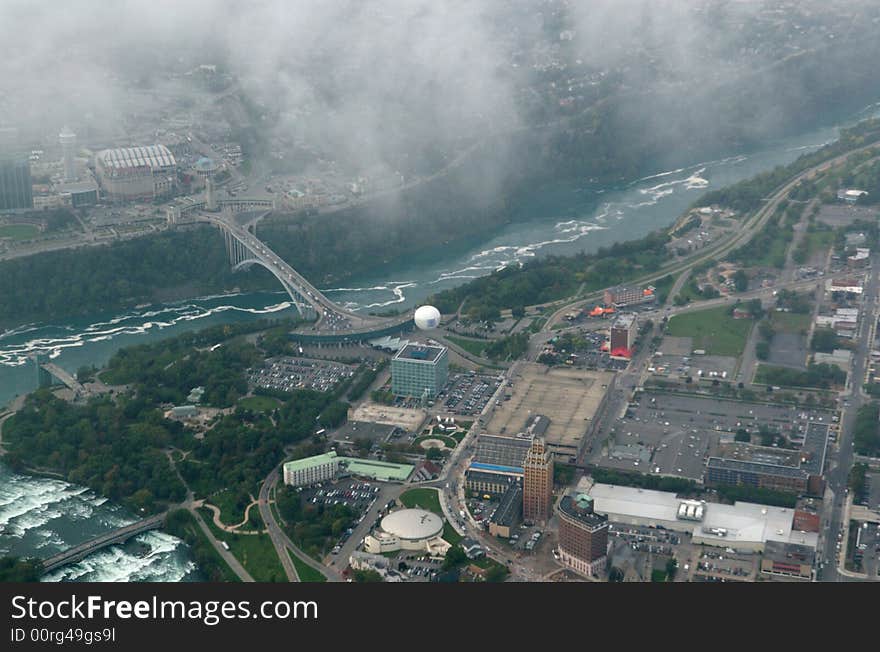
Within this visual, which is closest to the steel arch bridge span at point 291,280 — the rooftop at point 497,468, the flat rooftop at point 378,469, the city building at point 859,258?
the flat rooftop at point 378,469

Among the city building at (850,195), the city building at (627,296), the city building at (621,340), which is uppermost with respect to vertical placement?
the city building at (850,195)

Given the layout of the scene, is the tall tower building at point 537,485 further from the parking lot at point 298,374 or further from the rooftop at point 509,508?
the parking lot at point 298,374

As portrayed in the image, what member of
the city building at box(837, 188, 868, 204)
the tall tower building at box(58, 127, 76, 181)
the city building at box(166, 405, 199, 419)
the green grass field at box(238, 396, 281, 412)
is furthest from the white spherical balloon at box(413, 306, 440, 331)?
the tall tower building at box(58, 127, 76, 181)

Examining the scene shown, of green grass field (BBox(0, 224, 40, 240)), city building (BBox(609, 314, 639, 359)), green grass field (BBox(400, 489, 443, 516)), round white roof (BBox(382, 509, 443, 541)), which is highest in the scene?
green grass field (BBox(0, 224, 40, 240))

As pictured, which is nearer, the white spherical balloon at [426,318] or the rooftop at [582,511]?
the rooftop at [582,511]

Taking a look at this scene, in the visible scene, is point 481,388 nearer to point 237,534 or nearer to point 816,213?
point 237,534

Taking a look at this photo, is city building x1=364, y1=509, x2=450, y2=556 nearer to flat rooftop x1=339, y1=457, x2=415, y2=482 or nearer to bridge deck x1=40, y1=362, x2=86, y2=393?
flat rooftop x1=339, y1=457, x2=415, y2=482
